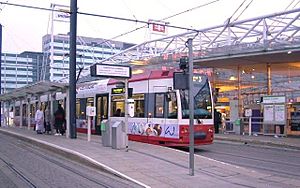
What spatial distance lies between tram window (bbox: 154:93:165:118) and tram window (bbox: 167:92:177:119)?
442mm

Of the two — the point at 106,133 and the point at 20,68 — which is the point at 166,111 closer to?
the point at 106,133

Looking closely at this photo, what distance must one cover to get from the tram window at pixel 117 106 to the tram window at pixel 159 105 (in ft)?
10.1

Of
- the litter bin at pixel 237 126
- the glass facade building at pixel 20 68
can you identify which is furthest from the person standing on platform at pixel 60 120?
the glass facade building at pixel 20 68

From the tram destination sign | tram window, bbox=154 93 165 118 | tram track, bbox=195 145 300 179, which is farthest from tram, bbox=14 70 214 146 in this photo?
the tram destination sign

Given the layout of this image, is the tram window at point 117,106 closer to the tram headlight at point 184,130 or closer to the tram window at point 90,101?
the tram window at point 90,101

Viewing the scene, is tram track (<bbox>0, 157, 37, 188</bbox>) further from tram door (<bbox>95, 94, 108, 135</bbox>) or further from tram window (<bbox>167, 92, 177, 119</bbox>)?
tram door (<bbox>95, 94, 108, 135</bbox>)

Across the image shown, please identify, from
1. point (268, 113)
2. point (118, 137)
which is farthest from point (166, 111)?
point (268, 113)

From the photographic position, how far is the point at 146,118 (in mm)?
20219

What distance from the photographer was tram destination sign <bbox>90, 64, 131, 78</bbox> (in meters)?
17.0

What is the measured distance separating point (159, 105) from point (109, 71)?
336 cm

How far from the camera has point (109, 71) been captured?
674 inches

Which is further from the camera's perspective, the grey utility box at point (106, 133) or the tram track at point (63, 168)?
the grey utility box at point (106, 133)

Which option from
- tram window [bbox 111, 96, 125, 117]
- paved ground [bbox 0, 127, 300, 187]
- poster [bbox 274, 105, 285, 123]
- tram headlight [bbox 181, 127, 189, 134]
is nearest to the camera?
paved ground [bbox 0, 127, 300, 187]

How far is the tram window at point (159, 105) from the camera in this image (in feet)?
63.6
